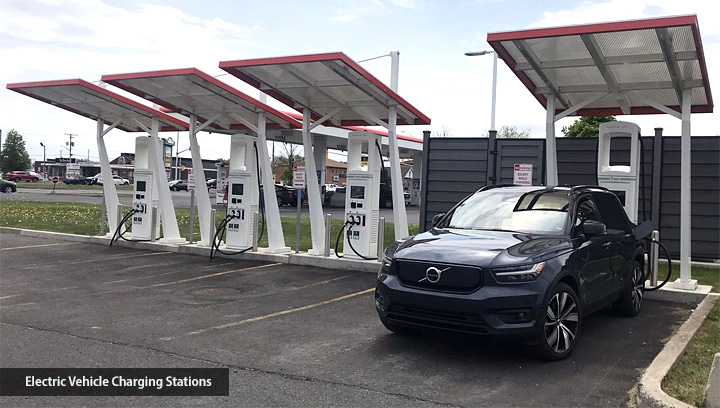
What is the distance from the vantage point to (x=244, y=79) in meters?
11.9

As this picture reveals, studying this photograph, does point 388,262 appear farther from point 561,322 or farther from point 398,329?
point 561,322

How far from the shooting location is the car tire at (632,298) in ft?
26.0

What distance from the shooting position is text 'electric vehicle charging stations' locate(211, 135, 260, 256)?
44.2ft

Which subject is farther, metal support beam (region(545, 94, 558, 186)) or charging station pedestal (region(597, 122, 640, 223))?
metal support beam (region(545, 94, 558, 186))

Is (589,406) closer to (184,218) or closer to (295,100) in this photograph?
(295,100)

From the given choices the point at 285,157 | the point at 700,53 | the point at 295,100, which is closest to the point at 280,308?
the point at 295,100

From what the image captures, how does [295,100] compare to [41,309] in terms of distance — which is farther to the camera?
[295,100]

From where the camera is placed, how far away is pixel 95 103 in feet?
48.7

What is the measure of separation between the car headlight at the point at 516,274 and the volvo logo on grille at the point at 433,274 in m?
0.47

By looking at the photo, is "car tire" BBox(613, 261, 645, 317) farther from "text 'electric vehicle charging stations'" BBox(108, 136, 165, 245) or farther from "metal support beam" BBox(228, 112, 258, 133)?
"text 'electric vehicle charging stations'" BBox(108, 136, 165, 245)

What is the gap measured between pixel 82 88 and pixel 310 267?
6.28 meters

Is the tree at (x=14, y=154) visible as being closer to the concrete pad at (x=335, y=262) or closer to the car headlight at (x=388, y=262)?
the concrete pad at (x=335, y=262)

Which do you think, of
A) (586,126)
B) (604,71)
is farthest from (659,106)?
(586,126)

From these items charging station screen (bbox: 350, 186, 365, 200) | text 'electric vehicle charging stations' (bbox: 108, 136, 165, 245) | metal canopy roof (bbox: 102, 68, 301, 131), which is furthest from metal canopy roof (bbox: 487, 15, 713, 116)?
text 'electric vehicle charging stations' (bbox: 108, 136, 165, 245)
